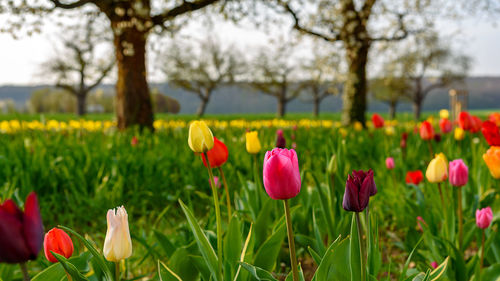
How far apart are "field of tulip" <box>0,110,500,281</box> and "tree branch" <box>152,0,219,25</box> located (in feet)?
9.82

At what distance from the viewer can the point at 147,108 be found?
24.3 ft

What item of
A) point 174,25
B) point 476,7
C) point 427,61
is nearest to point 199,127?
point 174,25

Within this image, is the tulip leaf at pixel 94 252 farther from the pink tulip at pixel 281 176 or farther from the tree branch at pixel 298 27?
the tree branch at pixel 298 27

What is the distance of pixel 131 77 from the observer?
7.21 meters

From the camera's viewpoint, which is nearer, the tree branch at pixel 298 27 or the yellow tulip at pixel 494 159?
the yellow tulip at pixel 494 159

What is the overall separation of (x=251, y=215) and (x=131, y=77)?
225 inches

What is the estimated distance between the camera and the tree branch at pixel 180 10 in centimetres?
702

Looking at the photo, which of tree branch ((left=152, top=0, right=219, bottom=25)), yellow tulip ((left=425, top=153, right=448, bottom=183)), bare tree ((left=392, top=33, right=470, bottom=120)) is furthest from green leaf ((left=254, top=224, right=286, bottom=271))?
bare tree ((left=392, top=33, right=470, bottom=120))

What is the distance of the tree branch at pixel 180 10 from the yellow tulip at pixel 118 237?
6.59m

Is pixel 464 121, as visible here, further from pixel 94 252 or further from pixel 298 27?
pixel 298 27

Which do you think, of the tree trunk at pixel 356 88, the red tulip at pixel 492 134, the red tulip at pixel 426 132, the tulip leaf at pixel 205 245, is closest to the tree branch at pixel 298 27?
the tree trunk at pixel 356 88

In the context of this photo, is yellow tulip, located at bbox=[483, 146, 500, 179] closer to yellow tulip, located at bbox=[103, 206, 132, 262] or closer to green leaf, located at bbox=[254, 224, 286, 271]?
green leaf, located at bbox=[254, 224, 286, 271]

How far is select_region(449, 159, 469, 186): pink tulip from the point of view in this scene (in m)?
1.62

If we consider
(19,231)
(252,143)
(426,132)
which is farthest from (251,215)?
(426,132)
